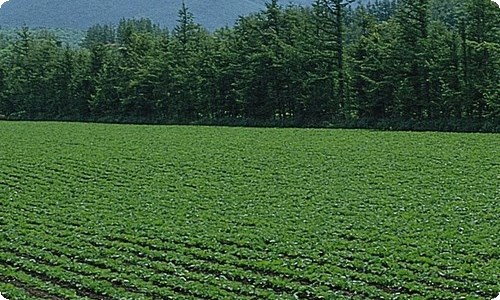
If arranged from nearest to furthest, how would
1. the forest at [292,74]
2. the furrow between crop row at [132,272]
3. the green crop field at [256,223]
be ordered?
the furrow between crop row at [132,272] < the green crop field at [256,223] < the forest at [292,74]

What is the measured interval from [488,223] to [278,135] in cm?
2048

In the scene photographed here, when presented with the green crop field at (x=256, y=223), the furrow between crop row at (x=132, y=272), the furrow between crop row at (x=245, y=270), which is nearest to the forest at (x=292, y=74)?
the green crop field at (x=256, y=223)

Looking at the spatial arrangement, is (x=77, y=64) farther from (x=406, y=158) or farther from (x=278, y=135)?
(x=406, y=158)

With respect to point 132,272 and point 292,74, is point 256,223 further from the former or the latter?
point 292,74

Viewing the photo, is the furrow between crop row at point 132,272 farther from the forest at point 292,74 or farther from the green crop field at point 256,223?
the forest at point 292,74

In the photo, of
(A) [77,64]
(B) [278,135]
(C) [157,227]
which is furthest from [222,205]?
(A) [77,64]

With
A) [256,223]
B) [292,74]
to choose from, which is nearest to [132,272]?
[256,223]

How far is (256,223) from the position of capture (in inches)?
559

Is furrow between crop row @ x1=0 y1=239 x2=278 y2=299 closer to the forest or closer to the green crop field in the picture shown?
the green crop field

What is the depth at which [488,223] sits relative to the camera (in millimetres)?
13281

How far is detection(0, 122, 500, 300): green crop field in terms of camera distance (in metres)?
10.0

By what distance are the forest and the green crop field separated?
7.92 meters

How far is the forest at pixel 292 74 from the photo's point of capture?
34.2 metres

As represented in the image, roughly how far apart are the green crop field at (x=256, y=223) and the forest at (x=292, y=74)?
7.92m
